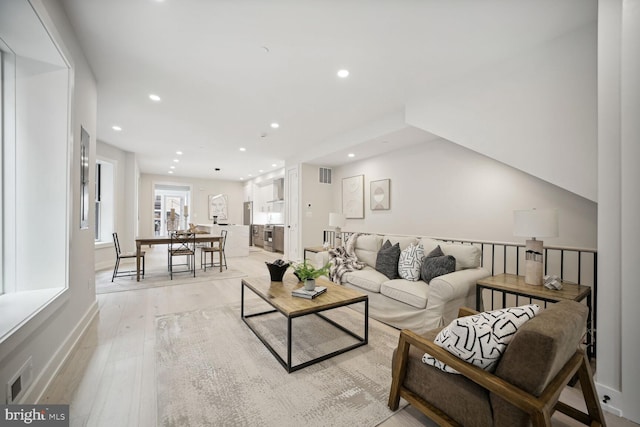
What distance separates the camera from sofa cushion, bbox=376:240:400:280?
10.3 feet

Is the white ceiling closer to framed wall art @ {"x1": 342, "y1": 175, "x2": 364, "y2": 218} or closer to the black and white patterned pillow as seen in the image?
framed wall art @ {"x1": 342, "y1": 175, "x2": 364, "y2": 218}

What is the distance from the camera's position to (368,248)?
3.79m

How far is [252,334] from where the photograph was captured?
8.21 ft

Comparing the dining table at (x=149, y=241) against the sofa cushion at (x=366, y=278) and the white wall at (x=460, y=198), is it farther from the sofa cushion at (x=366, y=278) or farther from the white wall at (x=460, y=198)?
the white wall at (x=460, y=198)

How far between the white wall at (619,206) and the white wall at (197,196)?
11017 mm

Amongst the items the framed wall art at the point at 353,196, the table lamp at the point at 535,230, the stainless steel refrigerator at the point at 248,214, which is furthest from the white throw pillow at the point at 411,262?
the stainless steel refrigerator at the point at 248,214

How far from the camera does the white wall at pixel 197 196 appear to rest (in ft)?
31.6

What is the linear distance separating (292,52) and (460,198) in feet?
10.8

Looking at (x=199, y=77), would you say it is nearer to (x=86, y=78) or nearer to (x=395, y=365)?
(x=86, y=78)

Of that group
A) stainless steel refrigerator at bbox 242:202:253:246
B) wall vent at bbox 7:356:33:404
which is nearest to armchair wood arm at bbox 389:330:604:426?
wall vent at bbox 7:356:33:404

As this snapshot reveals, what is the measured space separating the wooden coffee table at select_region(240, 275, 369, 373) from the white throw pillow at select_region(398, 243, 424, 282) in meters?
0.82

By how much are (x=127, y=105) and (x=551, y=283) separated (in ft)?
18.0

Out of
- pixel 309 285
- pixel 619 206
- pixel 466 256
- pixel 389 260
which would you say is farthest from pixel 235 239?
pixel 619 206

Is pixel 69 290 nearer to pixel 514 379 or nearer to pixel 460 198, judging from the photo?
pixel 514 379
